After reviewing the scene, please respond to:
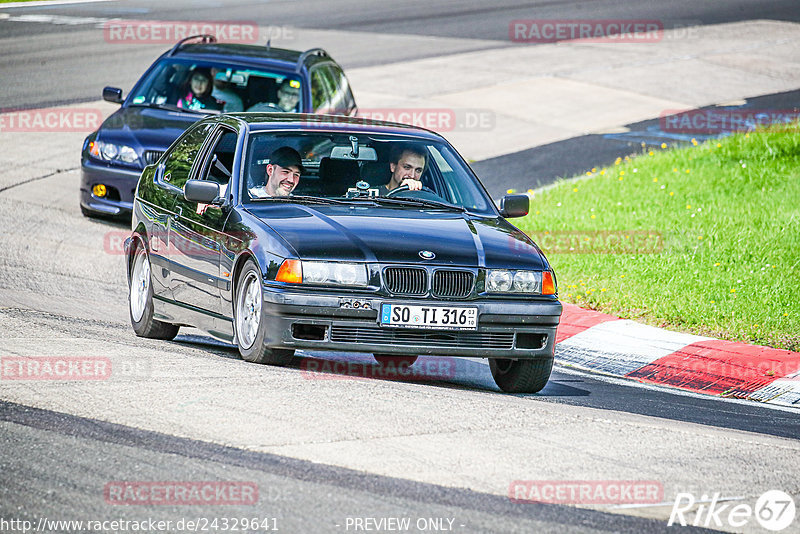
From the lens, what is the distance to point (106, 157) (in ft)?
46.4

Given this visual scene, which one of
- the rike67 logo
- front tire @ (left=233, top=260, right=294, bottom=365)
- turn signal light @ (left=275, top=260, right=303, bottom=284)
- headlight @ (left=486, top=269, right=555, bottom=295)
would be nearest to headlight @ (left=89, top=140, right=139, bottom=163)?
front tire @ (left=233, top=260, right=294, bottom=365)

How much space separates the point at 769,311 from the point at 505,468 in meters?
5.52

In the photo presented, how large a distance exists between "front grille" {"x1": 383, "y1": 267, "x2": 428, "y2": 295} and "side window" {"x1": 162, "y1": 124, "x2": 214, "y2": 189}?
2456 mm

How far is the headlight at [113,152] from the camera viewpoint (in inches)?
552

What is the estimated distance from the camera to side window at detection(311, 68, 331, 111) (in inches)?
587

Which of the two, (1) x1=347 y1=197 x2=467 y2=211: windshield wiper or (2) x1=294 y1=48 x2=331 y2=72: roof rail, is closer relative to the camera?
(1) x1=347 y1=197 x2=467 y2=211: windshield wiper

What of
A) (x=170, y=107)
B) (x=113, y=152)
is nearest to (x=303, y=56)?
(x=170, y=107)

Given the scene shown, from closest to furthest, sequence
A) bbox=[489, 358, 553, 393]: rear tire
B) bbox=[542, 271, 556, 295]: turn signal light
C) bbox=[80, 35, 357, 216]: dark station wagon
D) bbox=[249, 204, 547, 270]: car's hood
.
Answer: bbox=[249, 204, 547, 270]: car's hood < bbox=[542, 271, 556, 295]: turn signal light < bbox=[489, 358, 553, 393]: rear tire < bbox=[80, 35, 357, 216]: dark station wagon

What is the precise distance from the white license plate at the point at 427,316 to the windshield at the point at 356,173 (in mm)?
1229


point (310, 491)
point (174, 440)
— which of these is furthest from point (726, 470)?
point (174, 440)

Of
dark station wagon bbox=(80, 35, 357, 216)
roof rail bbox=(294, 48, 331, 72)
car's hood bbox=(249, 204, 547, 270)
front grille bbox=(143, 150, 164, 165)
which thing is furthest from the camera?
roof rail bbox=(294, 48, 331, 72)

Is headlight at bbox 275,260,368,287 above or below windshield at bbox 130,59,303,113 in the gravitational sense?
below

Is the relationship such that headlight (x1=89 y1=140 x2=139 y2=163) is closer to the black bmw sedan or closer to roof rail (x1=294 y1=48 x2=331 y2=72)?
roof rail (x1=294 y1=48 x2=331 y2=72)

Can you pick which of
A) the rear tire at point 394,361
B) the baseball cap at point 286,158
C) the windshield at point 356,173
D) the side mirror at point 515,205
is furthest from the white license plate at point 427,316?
the rear tire at point 394,361
